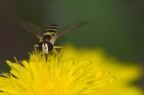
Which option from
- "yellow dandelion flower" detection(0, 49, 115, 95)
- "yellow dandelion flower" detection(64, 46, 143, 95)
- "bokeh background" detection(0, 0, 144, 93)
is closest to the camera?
"yellow dandelion flower" detection(0, 49, 115, 95)

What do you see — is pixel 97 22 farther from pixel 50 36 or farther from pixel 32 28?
pixel 50 36

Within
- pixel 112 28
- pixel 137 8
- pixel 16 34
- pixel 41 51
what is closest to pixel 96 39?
pixel 112 28

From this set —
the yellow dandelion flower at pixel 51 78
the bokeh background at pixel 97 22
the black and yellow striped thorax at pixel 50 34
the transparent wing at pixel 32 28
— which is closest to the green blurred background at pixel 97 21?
the bokeh background at pixel 97 22

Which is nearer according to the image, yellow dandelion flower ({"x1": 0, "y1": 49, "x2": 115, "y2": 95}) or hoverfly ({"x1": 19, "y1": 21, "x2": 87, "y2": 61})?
yellow dandelion flower ({"x1": 0, "y1": 49, "x2": 115, "y2": 95})

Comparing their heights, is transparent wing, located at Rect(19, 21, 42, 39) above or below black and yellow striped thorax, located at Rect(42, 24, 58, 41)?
above

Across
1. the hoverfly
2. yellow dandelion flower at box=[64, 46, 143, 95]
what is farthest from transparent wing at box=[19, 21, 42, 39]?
yellow dandelion flower at box=[64, 46, 143, 95]

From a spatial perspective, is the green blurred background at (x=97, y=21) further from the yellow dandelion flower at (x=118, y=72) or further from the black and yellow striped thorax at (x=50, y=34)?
the black and yellow striped thorax at (x=50, y=34)

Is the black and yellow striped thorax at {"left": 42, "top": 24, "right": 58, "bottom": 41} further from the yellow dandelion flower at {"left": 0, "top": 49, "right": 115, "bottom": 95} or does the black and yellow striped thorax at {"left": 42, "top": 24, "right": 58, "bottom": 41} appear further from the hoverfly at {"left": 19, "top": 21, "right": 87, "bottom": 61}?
the yellow dandelion flower at {"left": 0, "top": 49, "right": 115, "bottom": 95}

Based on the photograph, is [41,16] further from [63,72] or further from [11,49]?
[63,72]
